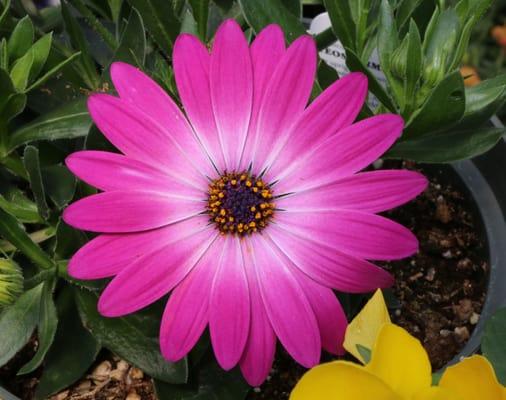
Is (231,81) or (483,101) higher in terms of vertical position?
(231,81)

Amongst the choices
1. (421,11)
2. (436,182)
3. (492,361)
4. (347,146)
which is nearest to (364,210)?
(347,146)

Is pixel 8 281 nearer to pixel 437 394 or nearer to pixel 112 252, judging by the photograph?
pixel 112 252

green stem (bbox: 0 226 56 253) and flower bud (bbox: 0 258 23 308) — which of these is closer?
flower bud (bbox: 0 258 23 308)

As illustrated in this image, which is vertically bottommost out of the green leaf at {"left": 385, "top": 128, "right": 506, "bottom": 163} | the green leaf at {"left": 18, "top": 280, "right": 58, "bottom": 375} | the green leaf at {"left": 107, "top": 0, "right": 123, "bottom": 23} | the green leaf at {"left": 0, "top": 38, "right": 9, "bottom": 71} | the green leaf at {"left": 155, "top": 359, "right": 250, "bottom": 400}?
the green leaf at {"left": 155, "top": 359, "right": 250, "bottom": 400}

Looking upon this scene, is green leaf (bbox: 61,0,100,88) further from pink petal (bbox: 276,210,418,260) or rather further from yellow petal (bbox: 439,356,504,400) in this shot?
yellow petal (bbox: 439,356,504,400)

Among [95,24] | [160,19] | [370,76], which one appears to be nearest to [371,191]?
[370,76]

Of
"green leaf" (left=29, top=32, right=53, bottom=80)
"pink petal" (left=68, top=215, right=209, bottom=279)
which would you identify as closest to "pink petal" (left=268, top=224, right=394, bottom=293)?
"pink petal" (left=68, top=215, right=209, bottom=279)
